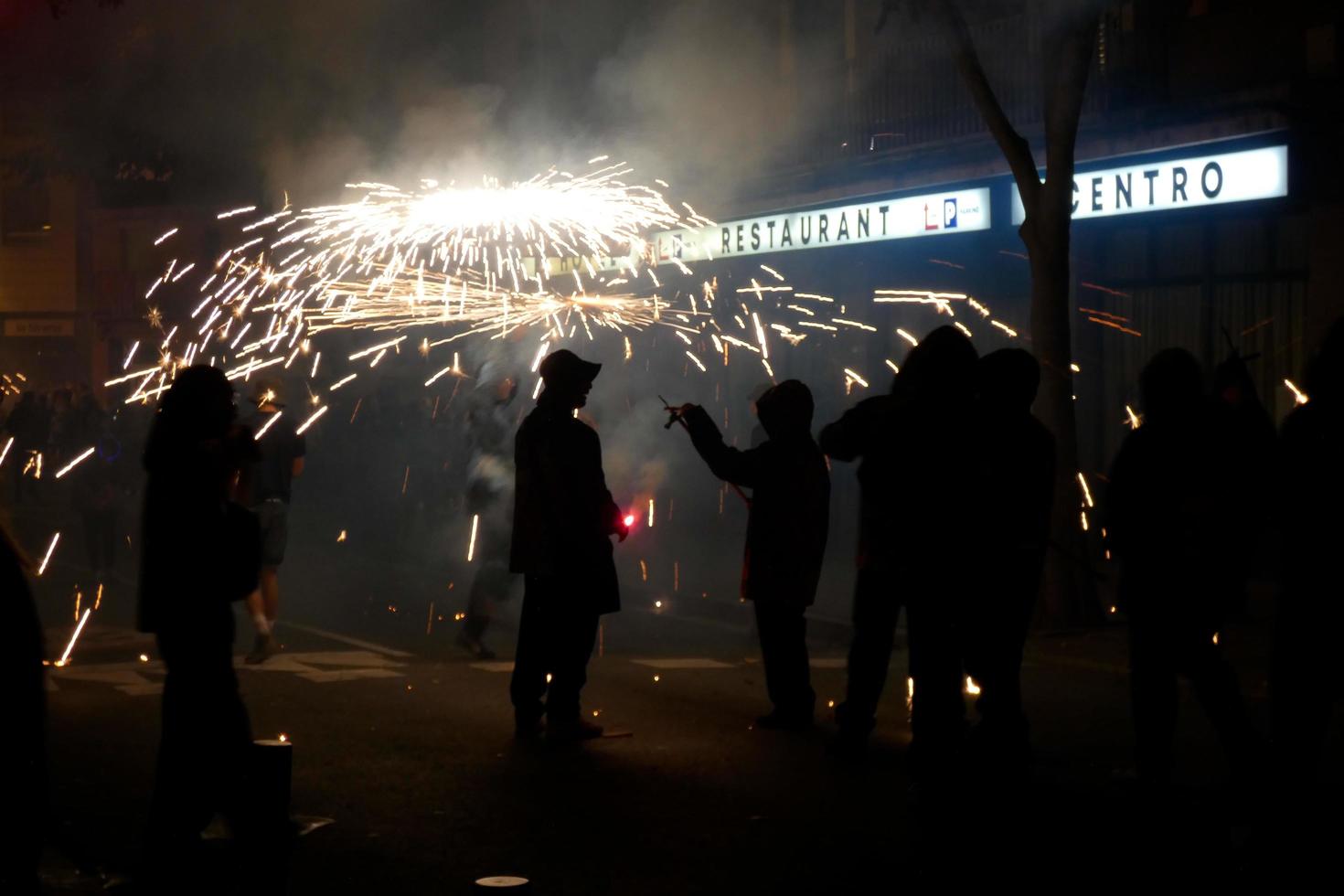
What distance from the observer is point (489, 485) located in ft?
35.5

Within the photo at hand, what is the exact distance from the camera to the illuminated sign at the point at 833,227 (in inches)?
616

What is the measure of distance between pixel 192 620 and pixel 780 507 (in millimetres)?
3446

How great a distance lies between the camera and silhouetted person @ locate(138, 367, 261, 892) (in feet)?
15.6

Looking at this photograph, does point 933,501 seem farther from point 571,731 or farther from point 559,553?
point 571,731

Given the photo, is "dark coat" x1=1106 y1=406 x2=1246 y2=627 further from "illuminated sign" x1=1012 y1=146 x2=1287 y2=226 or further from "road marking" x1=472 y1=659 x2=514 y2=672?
"illuminated sign" x1=1012 y1=146 x2=1287 y2=226

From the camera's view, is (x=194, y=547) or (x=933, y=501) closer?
(x=194, y=547)

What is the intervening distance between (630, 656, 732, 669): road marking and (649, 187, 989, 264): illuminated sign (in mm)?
6746

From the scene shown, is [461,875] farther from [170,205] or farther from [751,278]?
[170,205]

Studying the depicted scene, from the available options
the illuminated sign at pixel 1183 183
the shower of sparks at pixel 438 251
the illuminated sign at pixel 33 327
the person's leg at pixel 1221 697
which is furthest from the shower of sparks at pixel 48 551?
the illuminated sign at pixel 33 327

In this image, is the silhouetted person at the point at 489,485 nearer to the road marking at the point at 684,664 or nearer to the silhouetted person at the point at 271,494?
the road marking at the point at 684,664

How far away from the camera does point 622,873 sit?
521 cm

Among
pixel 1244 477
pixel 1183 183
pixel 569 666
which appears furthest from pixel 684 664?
pixel 1183 183

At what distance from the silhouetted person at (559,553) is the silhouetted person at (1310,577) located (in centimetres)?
313

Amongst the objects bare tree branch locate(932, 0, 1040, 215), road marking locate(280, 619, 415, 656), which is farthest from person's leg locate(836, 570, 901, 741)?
bare tree branch locate(932, 0, 1040, 215)
